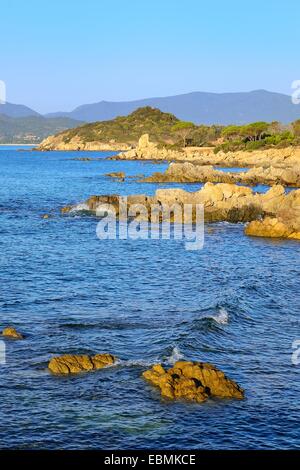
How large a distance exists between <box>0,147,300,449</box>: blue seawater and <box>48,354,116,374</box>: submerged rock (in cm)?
50

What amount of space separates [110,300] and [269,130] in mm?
172369

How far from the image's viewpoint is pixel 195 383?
22.8 m

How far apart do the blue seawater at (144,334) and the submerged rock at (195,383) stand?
1.31 feet

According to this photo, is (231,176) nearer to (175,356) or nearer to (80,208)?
(80,208)

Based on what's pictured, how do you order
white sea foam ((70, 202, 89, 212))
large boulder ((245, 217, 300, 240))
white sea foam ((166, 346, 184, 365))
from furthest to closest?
1. white sea foam ((70, 202, 89, 212))
2. large boulder ((245, 217, 300, 240))
3. white sea foam ((166, 346, 184, 365))

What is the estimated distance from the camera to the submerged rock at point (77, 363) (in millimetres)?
24344

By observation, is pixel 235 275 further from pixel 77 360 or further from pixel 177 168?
pixel 177 168

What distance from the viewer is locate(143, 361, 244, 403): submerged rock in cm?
2247

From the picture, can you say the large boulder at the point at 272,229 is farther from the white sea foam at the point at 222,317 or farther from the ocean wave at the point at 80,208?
the white sea foam at the point at 222,317

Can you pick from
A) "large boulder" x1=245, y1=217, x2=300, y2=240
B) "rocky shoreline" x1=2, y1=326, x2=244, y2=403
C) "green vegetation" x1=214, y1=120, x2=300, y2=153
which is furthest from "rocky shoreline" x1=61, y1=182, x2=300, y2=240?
"green vegetation" x1=214, y1=120, x2=300, y2=153

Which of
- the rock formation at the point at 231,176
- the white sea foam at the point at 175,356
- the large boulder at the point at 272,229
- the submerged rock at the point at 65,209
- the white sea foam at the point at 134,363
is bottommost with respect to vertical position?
the white sea foam at the point at 134,363

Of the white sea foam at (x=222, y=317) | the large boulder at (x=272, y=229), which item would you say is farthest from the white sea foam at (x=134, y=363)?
the large boulder at (x=272, y=229)

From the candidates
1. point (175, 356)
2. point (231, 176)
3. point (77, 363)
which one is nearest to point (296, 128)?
point (231, 176)

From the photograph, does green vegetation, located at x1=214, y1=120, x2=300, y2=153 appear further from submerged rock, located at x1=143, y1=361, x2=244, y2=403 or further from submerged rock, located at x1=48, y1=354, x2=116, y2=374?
submerged rock, located at x1=143, y1=361, x2=244, y2=403
